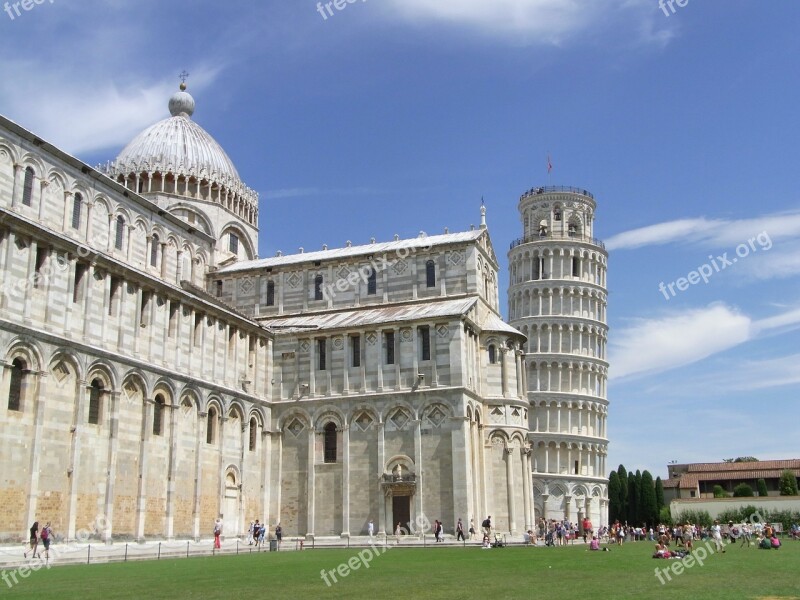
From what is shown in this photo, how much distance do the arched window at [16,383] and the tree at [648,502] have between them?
71.0 meters

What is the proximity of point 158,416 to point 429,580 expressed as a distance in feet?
80.0

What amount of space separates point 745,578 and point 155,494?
92.2 feet

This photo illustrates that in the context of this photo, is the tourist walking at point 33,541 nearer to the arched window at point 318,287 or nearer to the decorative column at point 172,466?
the decorative column at point 172,466

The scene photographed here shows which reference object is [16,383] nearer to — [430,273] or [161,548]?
[161,548]

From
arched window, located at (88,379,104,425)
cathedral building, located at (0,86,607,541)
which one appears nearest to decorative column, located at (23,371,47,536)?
cathedral building, located at (0,86,607,541)

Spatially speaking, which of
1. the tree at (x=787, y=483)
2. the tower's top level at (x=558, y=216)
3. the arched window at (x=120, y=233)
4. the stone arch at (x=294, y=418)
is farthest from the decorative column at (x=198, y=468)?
the tree at (x=787, y=483)

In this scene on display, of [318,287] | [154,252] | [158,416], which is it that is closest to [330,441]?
[318,287]

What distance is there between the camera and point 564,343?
91125mm

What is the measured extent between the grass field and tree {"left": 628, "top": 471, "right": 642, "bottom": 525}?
63989 mm

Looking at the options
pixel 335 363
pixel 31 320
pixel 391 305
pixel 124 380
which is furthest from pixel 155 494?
pixel 391 305

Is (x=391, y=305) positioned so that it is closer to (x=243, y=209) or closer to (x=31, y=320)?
(x=243, y=209)

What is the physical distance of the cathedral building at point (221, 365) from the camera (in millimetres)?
35062

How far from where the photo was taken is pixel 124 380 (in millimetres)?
38719
